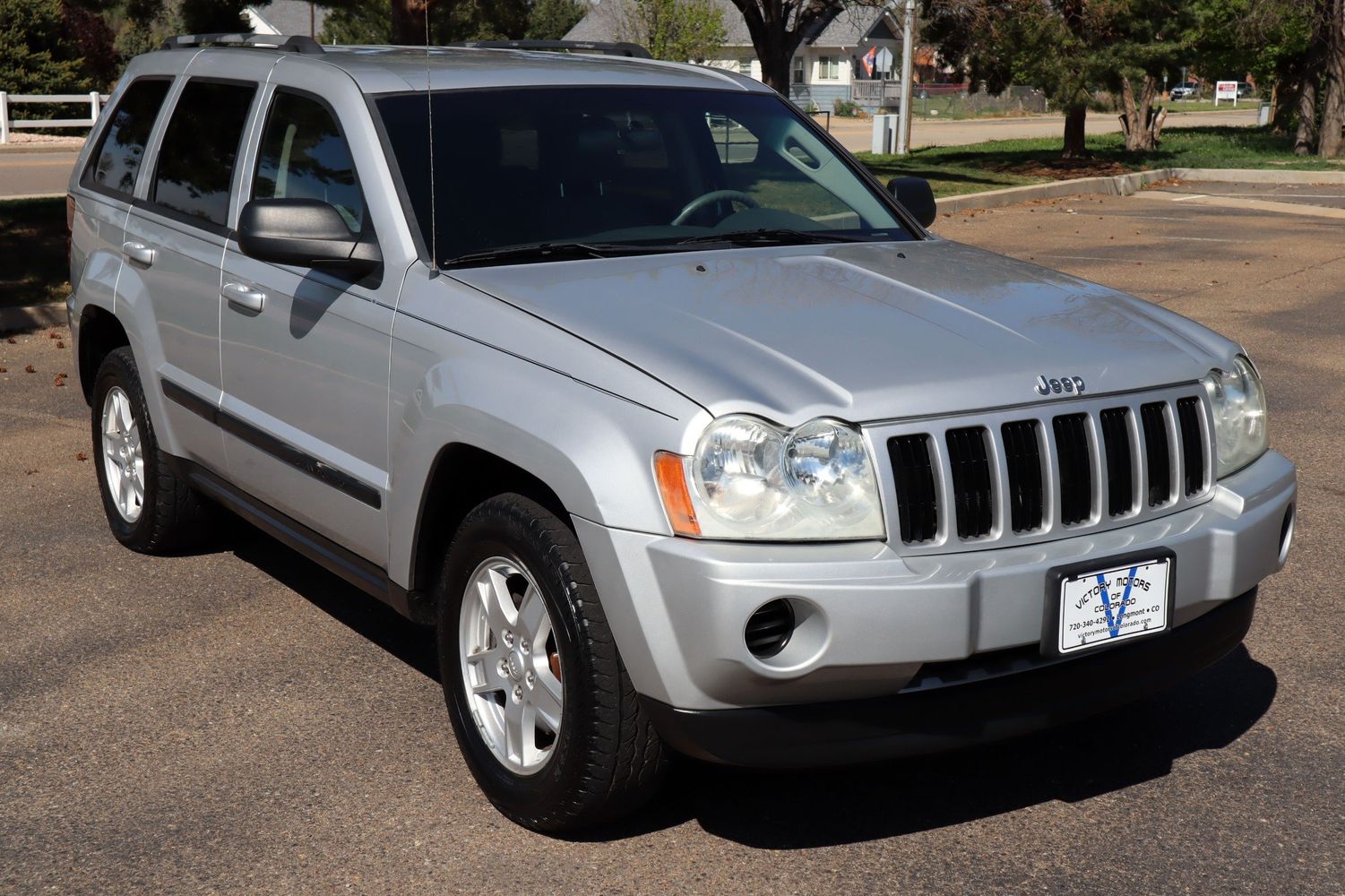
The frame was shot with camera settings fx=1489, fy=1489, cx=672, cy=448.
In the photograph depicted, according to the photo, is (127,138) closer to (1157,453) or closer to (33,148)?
(1157,453)

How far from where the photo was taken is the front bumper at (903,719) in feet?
10.3

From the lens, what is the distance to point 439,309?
3.79 metres

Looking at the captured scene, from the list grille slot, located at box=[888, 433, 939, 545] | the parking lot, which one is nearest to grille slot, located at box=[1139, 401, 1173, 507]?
the parking lot

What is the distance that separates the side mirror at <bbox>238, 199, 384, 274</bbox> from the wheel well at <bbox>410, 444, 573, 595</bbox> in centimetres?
68

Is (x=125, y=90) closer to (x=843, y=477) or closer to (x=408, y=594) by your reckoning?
(x=408, y=594)

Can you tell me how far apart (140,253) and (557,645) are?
285 centimetres

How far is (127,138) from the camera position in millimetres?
5852

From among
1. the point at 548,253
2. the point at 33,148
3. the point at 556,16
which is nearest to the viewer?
the point at 548,253

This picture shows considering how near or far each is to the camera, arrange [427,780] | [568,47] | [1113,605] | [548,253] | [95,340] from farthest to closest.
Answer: [95,340] → [568,47] → [548,253] → [427,780] → [1113,605]

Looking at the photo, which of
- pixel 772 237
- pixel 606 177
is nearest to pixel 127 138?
pixel 606 177

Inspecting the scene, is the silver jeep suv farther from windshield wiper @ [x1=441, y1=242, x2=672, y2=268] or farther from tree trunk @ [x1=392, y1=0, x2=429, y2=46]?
tree trunk @ [x1=392, y1=0, x2=429, y2=46]

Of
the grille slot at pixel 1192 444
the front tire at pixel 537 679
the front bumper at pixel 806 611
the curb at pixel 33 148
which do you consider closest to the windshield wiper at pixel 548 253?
the front tire at pixel 537 679

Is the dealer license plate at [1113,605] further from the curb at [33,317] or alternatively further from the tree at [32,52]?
the tree at [32,52]

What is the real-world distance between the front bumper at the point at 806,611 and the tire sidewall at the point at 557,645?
0.15m
